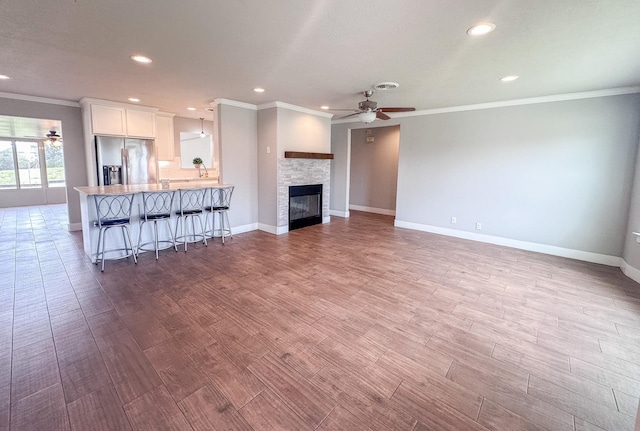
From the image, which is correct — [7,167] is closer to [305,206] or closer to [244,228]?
[244,228]

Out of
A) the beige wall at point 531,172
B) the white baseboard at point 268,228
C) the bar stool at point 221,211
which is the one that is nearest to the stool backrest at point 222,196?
the bar stool at point 221,211

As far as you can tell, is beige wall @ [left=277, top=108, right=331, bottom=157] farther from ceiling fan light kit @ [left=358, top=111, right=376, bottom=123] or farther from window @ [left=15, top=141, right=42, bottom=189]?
window @ [left=15, top=141, right=42, bottom=189]

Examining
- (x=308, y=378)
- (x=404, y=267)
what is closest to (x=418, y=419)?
(x=308, y=378)

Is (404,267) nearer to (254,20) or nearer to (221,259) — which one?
(221,259)

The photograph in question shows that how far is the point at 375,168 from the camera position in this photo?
852cm

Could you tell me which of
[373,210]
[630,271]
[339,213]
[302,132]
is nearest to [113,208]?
[302,132]

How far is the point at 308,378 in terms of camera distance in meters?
1.96

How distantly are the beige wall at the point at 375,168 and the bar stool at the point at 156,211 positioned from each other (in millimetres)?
5650

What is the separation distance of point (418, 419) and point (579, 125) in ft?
16.8

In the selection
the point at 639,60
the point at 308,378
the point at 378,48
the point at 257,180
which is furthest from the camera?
the point at 257,180

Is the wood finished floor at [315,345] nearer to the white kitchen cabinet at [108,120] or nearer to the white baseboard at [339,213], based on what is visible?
the white kitchen cabinet at [108,120]

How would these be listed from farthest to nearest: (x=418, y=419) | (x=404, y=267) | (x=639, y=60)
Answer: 1. (x=404, y=267)
2. (x=639, y=60)
3. (x=418, y=419)

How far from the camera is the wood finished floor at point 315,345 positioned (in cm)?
169

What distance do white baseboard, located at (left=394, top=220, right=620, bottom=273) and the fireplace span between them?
208cm
